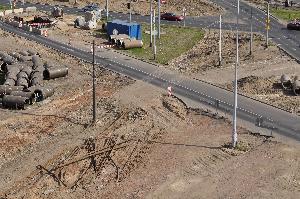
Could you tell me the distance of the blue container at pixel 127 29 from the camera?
327ft

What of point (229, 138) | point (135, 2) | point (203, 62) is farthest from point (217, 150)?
point (135, 2)

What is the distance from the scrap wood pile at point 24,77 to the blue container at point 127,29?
63.5 feet

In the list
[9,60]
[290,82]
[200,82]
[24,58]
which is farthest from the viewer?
[24,58]

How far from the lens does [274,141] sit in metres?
59.0

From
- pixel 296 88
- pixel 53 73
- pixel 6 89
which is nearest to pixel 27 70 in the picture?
pixel 53 73

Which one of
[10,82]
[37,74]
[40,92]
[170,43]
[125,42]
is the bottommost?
[40,92]

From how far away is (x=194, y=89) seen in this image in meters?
74.6

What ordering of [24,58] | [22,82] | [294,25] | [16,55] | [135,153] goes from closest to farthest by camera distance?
[135,153]
[22,82]
[24,58]
[16,55]
[294,25]

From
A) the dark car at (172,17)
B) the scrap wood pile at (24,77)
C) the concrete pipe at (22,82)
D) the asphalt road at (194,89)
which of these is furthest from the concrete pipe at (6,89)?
the dark car at (172,17)

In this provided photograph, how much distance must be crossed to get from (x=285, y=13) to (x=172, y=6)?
26705mm

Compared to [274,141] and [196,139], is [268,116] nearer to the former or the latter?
[274,141]

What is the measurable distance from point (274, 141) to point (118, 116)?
61.1 feet

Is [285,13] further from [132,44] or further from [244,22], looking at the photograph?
[132,44]

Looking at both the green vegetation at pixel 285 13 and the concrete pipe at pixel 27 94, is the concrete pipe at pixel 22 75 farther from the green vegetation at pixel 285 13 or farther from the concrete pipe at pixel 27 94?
the green vegetation at pixel 285 13
